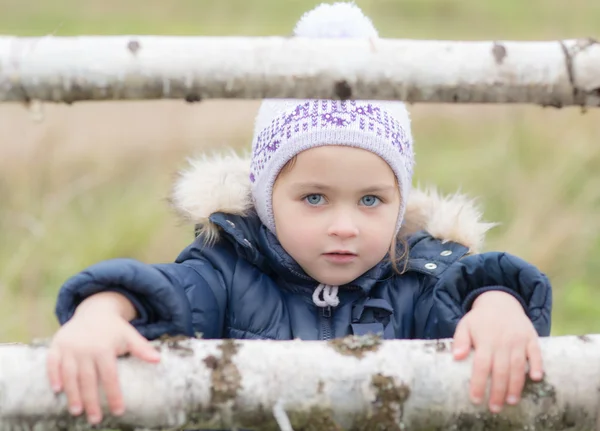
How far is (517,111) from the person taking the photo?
6.02m

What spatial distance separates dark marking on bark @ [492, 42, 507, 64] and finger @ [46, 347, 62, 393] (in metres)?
0.81

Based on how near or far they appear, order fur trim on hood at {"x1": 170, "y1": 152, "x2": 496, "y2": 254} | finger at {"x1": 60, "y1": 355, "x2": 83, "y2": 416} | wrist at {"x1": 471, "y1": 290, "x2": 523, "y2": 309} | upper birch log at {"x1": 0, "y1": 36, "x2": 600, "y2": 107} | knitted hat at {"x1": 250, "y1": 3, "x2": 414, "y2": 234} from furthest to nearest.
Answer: fur trim on hood at {"x1": 170, "y1": 152, "x2": 496, "y2": 254}
knitted hat at {"x1": 250, "y1": 3, "x2": 414, "y2": 234}
wrist at {"x1": 471, "y1": 290, "x2": 523, "y2": 309}
finger at {"x1": 60, "y1": 355, "x2": 83, "y2": 416}
upper birch log at {"x1": 0, "y1": 36, "x2": 600, "y2": 107}

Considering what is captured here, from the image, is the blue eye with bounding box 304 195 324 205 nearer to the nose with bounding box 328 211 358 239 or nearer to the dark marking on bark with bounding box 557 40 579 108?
the nose with bounding box 328 211 358 239

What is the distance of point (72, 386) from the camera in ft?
5.05

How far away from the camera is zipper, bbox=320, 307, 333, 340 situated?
2492 millimetres

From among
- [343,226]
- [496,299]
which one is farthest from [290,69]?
[343,226]

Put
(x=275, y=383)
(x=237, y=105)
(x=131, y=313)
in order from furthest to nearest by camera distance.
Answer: (x=237, y=105) → (x=131, y=313) → (x=275, y=383)

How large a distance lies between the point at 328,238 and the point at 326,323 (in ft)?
0.76

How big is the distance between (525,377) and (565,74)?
0.51m

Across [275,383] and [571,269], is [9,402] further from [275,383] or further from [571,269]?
[571,269]

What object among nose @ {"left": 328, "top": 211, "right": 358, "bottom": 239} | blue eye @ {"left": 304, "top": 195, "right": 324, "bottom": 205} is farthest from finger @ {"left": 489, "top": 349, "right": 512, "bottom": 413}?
blue eye @ {"left": 304, "top": 195, "right": 324, "bottom": 205}

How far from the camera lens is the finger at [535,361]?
1.63 meters

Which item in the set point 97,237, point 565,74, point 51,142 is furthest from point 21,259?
point 565,74

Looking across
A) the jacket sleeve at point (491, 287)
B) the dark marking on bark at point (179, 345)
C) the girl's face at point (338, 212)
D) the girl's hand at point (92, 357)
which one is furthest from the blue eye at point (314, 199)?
the dark marking on bark at point (179, 345)
